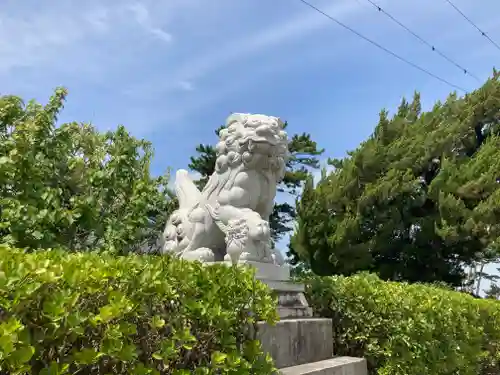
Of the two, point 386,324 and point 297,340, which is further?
point 386,324

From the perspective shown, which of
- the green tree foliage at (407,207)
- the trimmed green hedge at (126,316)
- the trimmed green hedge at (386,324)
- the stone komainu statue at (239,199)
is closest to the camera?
the trimmed green hedge at (126,316)

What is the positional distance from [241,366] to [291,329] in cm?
127

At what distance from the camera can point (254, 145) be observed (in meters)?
4.39

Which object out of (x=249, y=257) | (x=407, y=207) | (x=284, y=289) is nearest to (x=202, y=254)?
(x=249, y=257)

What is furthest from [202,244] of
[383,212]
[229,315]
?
[383,212]

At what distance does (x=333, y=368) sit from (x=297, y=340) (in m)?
0.34

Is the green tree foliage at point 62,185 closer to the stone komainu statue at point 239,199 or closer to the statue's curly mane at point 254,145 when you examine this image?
the stone komainu statue at point 239,199

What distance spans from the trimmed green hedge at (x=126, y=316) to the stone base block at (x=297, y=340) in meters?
Answer: 0.54

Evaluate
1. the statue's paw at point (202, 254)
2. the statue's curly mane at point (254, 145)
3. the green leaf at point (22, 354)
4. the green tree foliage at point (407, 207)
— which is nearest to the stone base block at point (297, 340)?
the statue's paw at point (202, 254)

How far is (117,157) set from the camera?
5.16 m

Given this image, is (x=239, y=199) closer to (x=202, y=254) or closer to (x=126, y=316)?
(x=202, y=254)

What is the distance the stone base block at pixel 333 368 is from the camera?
363 centimetres

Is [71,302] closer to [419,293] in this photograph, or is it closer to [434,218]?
[419,293]

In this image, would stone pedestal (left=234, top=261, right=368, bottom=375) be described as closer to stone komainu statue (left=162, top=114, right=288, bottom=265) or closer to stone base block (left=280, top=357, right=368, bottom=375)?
stone base block (left=280, top=357, right=368, bottom=375)
